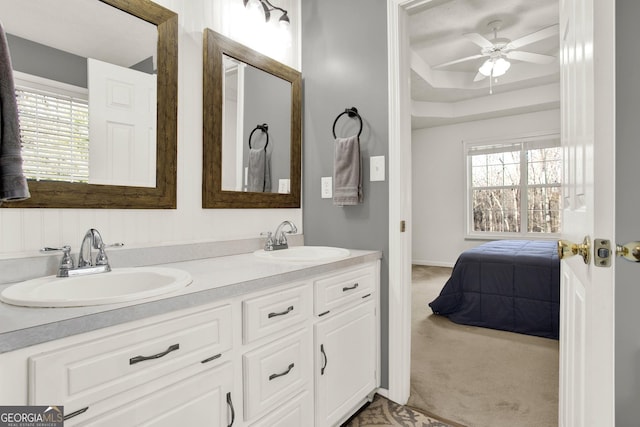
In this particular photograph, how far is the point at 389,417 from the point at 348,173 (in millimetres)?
1284

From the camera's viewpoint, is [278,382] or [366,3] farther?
[366,3]

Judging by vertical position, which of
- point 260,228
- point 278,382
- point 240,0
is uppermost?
point 240,0

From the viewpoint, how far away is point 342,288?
166cm

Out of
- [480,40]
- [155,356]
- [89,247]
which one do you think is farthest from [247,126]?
[480,40]

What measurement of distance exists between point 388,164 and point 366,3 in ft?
3.07

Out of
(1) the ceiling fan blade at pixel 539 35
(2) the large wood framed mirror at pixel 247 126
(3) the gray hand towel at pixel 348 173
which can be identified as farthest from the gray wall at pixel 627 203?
(1) the ceiling fan blade at pixel 539 35

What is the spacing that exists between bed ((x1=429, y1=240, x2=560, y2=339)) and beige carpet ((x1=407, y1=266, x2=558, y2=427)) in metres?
0.11

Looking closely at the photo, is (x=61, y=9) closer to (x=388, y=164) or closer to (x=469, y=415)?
(x=388, y=164)

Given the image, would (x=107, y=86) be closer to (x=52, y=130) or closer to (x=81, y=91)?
(x=81, y=91)

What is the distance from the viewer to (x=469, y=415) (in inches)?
70.7

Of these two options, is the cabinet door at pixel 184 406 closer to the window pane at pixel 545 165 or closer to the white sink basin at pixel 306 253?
the white sink basin at pixel 306 253

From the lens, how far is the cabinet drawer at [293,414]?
50.6 inches

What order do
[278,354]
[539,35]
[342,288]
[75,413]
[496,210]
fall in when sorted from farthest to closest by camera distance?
[496,210] < [539,35] < [342,288] < [278,354] < [75,413]

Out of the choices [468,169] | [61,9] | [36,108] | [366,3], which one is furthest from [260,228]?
[468,169]
